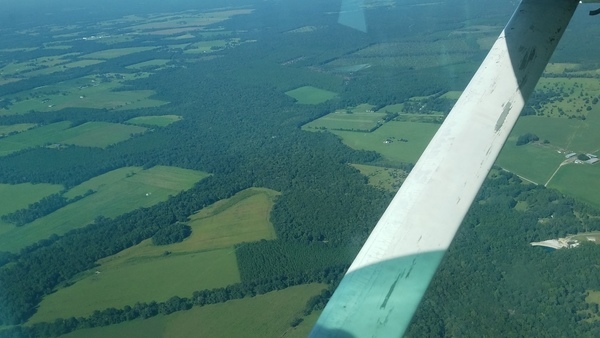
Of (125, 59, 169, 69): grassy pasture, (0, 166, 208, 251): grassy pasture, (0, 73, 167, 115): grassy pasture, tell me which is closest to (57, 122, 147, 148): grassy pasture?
(0, 73, 167, 115): grassy pasture

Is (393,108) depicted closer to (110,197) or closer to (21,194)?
(110,197)

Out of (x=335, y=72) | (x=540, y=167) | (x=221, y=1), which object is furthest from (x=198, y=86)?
(x=221, y=1)

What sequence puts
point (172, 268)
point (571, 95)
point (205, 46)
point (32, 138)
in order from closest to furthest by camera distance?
point (172, 268), point (571, 95), point (32, 138), point (205, 46)

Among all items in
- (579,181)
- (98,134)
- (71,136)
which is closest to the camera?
(579,181)

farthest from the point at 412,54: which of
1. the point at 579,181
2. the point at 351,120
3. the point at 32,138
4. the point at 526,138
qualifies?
the point at 32,138

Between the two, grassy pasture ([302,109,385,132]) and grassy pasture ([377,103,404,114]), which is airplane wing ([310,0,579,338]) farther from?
grassy pasture ([377,103,404,114])

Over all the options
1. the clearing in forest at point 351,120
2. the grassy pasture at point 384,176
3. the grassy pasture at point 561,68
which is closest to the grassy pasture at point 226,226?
the grassy pasture at point 384,176

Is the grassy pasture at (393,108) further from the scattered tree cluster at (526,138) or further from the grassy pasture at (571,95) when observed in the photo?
the scattered tree cluster at (526,138)
